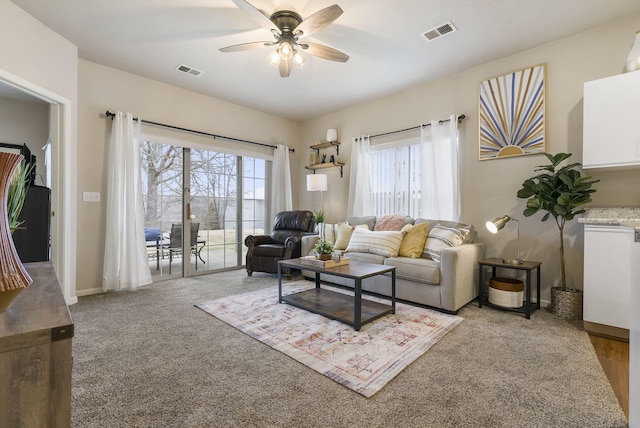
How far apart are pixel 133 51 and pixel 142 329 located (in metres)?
2.93

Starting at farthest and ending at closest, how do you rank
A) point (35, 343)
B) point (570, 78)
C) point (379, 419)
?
point (570, 78)
point (379, 419)
point (35, 343)

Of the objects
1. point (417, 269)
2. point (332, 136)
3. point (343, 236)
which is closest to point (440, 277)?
point (417, 269)

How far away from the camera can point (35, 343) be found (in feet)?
2.41

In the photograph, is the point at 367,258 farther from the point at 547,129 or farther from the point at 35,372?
the point at 35,372

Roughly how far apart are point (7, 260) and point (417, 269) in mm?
2879

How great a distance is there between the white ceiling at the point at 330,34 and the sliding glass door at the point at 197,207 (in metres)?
1.14

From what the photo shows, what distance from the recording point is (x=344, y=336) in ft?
7.58

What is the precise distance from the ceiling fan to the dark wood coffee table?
198 cm

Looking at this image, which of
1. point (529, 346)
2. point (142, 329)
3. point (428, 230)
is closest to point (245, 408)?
point (142, 329)

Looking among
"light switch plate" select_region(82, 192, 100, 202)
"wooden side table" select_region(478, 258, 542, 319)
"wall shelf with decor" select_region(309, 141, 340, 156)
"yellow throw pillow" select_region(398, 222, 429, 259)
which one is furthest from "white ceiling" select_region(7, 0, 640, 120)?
"wooden side table" select_region(478, 258, 542, 319)

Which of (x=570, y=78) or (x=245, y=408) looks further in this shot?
(x=570, y=78)

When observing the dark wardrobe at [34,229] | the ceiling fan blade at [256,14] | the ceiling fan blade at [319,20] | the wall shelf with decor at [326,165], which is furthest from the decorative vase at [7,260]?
the wall shelf with decor at [326,165]

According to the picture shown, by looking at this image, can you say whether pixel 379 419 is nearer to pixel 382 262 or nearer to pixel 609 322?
pixel 382 262

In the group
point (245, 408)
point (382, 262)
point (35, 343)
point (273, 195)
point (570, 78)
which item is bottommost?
point (245, 408)
